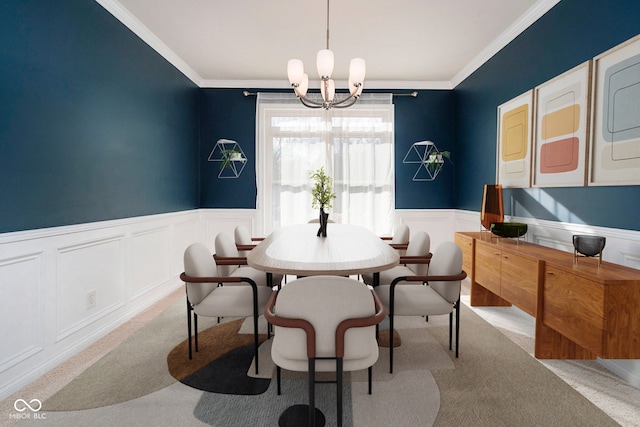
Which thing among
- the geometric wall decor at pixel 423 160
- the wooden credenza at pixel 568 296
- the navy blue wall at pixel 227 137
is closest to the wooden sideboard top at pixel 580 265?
the wooden credenza at pixel 568 296

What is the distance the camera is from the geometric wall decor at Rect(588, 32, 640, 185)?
212 centimetres

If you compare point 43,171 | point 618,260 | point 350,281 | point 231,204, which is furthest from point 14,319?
point 618,260

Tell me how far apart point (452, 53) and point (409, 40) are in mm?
721

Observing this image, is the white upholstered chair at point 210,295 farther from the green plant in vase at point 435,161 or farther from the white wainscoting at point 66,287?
the green plant in vase at point 435,161

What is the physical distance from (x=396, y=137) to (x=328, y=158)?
43.9 inches

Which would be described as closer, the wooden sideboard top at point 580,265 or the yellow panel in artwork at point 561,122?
the wooden sideboard top at point 580,265

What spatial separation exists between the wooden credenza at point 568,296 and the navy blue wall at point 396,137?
214 cm

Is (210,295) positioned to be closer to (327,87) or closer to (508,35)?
(327,87)

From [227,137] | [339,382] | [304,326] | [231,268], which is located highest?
[227,137]

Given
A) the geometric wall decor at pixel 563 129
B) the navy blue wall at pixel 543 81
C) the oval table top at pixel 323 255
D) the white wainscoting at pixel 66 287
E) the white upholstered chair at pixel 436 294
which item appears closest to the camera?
the oval table top at pixel 323 255

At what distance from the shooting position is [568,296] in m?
2.09

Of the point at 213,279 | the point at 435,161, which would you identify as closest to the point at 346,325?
the point at 213,279

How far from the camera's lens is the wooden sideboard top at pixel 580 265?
185cm

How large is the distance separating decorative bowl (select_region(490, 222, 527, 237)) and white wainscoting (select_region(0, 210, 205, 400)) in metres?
3.50
